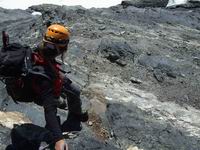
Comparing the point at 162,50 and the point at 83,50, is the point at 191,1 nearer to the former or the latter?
the point at 162,50

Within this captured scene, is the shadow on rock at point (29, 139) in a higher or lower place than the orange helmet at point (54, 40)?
lower

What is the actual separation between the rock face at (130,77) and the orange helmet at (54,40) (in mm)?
1328

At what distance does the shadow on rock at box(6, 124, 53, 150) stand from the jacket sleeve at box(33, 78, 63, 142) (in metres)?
0.27

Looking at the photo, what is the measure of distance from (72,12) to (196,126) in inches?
253

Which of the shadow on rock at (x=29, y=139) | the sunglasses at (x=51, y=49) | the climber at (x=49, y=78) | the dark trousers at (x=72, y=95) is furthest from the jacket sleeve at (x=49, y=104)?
the dark trousers at (x=72, y=95)

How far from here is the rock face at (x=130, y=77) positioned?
810 centimetres

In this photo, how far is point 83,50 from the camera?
11156 millimetres

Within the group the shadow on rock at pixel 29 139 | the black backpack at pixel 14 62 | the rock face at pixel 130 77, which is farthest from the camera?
the rock face at pixel 130 77

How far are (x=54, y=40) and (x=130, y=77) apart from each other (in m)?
3.77

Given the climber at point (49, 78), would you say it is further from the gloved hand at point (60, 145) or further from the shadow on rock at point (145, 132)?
the shadow on rock at point (145, 132)

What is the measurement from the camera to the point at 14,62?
6641 millimetres

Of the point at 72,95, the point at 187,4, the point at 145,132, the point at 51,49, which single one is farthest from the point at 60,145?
the point at 187,4

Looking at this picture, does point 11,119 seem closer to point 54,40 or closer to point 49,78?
point 49,78

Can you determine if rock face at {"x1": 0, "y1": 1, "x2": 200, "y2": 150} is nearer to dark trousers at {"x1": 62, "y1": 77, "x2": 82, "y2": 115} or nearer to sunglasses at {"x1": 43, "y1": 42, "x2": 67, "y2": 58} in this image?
dark trousers at {"x1": 62, "y1": 77, "x2": 82, "y2": 115}
